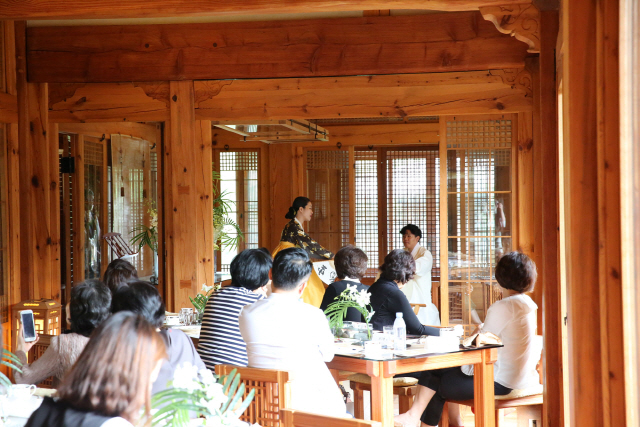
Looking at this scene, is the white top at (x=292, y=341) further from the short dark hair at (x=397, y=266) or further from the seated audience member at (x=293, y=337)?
the short dark hair at (x=397, y=266)

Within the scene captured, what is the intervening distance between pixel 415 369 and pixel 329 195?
216 inches

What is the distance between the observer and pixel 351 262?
4.13 m

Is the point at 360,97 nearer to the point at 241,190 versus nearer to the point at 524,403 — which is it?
the point at 524,403

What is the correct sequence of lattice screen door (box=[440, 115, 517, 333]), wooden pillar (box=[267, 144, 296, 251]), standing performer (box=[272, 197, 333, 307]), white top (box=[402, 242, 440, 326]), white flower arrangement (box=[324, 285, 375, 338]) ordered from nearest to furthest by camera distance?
white flower arrangement (box=[324, 285, 375, 338]) < lattice screen door (box=[440, 115, 517, 333]) < white top (box=[402, 242, 440, 326]) < standing performer (box=[272, 197, 333, 307]) < wooden pillar (box=[267, 144, 296, 251])

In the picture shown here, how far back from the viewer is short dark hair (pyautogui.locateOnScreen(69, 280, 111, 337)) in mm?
2613

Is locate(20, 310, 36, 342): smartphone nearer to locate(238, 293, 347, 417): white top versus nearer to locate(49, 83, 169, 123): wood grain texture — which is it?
locate(238, 293, 347, 417): white top

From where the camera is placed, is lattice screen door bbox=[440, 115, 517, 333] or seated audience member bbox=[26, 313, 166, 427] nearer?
seated audience member bbox=[26, 313, 166, 427]

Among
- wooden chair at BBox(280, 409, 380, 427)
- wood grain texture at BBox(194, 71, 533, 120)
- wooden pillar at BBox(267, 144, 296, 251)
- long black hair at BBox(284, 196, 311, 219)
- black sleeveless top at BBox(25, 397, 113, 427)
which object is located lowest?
→ wooden chair at BBox(280, 409, 380, 427)

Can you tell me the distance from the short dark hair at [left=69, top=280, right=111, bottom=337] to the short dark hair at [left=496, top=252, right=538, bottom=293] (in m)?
1.97

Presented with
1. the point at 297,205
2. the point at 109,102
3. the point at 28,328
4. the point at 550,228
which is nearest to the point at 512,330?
the point at 550,228

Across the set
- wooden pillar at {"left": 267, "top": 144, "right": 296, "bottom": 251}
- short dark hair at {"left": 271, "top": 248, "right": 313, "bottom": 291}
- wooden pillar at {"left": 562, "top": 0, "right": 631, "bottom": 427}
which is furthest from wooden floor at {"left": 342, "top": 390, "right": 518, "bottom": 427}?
wooden pillar at {"left": 267, "top": 144, "right": 296, "bottom": 251}

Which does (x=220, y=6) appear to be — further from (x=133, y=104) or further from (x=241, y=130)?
(x=241, y=130)

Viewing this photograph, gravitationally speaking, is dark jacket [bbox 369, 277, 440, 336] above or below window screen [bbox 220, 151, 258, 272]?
below

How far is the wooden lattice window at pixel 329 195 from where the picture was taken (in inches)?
333
